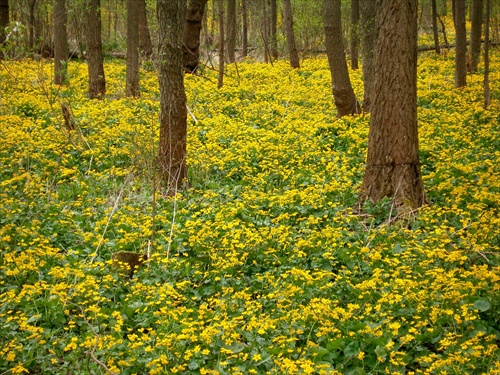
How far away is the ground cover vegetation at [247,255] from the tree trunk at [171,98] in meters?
0.34

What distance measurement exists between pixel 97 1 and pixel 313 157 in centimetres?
875

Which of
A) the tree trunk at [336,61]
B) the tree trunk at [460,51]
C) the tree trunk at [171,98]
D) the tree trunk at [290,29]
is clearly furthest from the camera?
the tree trunk at [290,29]

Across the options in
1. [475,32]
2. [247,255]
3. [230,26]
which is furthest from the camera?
[230,26]

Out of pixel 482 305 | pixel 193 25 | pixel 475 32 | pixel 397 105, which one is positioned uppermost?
pixel 193 25

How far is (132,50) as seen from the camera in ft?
45.8

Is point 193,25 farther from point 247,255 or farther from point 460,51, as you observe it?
point 247,255

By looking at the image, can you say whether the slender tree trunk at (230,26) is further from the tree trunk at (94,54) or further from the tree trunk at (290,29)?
the tree trunk at (94,54)

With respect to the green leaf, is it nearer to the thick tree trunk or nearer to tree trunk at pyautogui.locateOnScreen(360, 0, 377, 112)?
tree trunk at pyautogui.locateOnScreen(360, 0, 377, 112)

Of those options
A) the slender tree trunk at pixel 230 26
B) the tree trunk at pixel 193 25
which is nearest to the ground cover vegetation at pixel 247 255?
the tree trunk at pixel 193 25

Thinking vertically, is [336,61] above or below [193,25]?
below

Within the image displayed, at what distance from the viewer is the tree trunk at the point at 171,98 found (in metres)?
8.32

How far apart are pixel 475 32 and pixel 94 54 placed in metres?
11.3

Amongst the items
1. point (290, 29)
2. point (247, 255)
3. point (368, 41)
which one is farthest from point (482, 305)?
point (290, 29)

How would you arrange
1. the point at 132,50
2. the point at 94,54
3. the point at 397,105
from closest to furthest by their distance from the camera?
1. the point at 397,105
2. the point at 132,50
3. the point at 94,54
